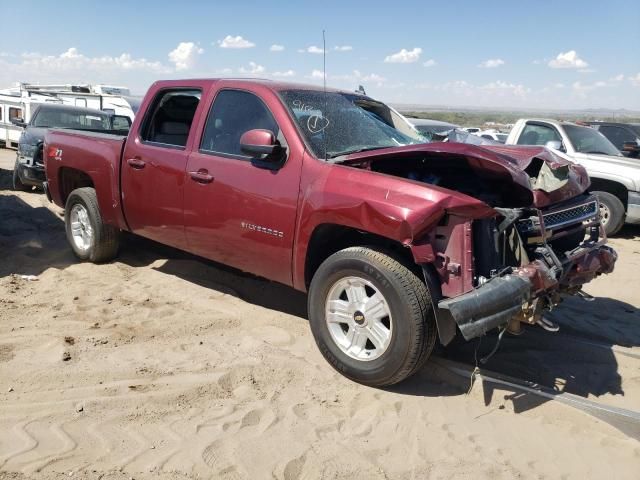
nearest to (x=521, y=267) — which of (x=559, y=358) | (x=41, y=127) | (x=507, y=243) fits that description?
(x=507, y=243)

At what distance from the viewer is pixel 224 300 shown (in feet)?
17.4

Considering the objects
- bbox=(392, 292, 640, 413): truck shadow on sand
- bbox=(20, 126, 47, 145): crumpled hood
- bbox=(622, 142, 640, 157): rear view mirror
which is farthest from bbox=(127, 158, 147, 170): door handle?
bbox=(622, 142, 640, 157): rear view mirror

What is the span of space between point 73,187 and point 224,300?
2695 millimetres

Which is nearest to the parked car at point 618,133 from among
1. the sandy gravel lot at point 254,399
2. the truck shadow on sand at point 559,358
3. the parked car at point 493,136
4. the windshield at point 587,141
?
the parked car at point 493,136

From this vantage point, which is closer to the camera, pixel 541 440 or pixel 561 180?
pixel 541 440

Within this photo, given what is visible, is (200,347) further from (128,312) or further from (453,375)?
(453,375)

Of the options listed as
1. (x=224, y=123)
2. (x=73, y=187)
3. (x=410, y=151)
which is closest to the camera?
(x=410, y=151)

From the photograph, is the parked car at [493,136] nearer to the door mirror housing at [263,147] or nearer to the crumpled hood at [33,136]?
the crumpled hood at [33,136]

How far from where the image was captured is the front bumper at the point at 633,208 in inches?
361

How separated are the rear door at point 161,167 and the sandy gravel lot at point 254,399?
0.67 m

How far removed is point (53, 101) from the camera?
14805 millimetres

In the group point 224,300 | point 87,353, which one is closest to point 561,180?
point 224,300

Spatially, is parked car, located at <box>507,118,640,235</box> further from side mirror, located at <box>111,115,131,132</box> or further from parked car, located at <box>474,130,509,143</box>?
side mirror, located at <box>111,115,131,132</box>

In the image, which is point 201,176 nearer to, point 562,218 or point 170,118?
point 170,118
